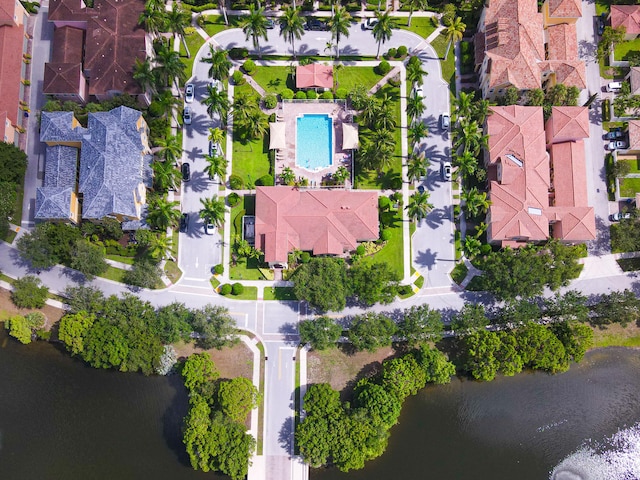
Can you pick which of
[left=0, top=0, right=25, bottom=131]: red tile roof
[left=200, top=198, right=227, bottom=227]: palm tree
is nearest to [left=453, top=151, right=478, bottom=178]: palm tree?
[left=200, top=198, right=227, bottom=227]: palm tree

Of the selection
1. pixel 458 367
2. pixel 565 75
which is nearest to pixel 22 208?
pixel 458 367

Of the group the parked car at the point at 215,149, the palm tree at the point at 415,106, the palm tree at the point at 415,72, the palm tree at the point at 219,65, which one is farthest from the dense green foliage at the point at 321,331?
the palm tree at the point at 219,65

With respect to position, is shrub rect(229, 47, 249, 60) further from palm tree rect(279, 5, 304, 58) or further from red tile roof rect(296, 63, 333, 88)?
red tile roof rect(296, 63, 333, 88)

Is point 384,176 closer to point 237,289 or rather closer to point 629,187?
point 237,289

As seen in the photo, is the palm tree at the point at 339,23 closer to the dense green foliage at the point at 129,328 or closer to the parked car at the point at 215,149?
the parked car at the point at 215,149

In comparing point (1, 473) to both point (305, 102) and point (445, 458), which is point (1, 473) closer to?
point (445, 458)
